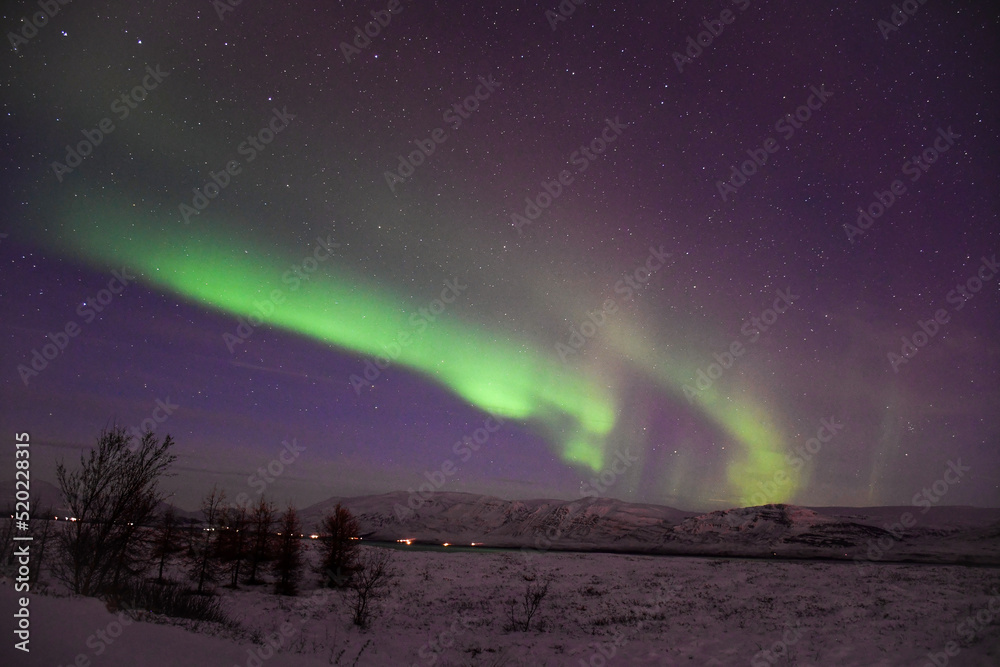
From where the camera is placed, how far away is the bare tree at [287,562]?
3544 cm

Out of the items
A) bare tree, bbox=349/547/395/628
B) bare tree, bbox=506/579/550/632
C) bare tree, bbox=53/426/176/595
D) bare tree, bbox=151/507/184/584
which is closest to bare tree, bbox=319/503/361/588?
bare tree, bbox=349/547/395/628

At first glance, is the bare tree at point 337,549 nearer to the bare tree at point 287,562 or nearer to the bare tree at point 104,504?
the bare tree at point 287,562

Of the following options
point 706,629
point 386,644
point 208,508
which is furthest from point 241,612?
point 706,629

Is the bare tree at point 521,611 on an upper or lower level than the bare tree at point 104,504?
lower

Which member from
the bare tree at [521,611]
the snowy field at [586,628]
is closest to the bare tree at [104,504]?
the snowy field at [586,628]

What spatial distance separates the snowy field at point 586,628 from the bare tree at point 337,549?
11.0ft

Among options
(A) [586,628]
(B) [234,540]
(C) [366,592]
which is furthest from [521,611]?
(B) [234,540]

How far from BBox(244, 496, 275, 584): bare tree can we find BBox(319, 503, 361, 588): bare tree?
432 centimetres

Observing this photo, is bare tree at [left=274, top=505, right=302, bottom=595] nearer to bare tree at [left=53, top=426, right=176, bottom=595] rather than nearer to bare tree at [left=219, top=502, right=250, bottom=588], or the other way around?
bare tree at [left=219, top=502, right=250, bottom=588]

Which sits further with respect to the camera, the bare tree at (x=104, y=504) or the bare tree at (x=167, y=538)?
the bare tree at (x=167, y=538)

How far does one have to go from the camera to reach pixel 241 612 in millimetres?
25094

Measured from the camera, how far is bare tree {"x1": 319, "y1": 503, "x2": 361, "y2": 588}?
128 feet

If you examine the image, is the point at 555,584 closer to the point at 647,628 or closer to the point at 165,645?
the point at 647,628

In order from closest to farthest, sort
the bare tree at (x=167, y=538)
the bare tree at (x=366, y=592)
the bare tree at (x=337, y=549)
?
the bare tree at (x=366, y=592) < the bare tree at (x=167, y=538) < the bare tree at (x=337, y=549)
